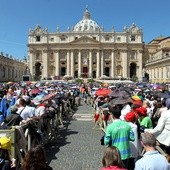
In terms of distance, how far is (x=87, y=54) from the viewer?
409ft

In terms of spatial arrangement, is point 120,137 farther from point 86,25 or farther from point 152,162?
point 86,25

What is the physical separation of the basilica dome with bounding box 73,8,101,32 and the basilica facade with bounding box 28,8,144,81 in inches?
691

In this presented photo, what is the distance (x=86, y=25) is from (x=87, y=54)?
2477 cm

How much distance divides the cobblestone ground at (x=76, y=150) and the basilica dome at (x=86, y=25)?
420ft

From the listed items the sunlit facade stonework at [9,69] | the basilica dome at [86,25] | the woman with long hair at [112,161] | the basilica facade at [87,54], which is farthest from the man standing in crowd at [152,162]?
the basilica dome at [86,25]

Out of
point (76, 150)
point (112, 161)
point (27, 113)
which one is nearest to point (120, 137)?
point (112, 161)

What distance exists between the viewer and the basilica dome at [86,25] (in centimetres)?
14357

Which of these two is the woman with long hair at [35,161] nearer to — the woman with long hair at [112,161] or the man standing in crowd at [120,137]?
the woman with long hair at [112,161]

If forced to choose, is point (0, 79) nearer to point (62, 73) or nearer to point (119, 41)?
point (62, 73)

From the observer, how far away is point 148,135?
5.57 metres

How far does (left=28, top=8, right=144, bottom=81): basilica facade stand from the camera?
404 feet

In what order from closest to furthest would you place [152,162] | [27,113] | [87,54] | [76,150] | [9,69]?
[152,162]
[27,113]
[76,150]
[9,69]
[87,54]

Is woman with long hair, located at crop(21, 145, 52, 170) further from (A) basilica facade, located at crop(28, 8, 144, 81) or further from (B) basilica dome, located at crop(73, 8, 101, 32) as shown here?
(B) basilica dome, located at crop(73, 8, 101, 32)

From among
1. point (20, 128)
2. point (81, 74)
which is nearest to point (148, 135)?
point (20, 128)
